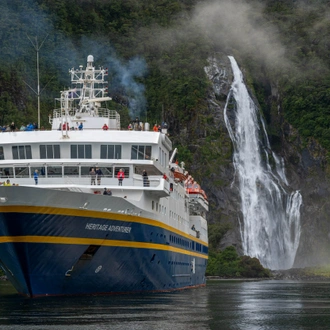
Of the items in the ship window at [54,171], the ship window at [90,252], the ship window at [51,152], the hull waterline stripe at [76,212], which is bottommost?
the ship window at [90,252]

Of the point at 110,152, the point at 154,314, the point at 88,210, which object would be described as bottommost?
the point at 154,314

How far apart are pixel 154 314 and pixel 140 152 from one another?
13921 mm

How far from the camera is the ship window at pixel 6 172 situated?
48.0m

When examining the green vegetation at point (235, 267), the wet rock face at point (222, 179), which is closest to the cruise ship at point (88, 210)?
the green vegetation at point (235, 267)

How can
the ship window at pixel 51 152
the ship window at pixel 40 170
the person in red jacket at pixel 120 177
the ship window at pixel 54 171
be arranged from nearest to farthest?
the person in red jacket at pixel 120 177
the ship window at pixel 54 171
the ship window at pixel 40 170
the ship window at pixel 51 152

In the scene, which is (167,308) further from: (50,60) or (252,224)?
(50,60)

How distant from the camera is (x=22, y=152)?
48250mm

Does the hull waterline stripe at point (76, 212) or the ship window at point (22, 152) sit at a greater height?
the ship window at point (22, 152)

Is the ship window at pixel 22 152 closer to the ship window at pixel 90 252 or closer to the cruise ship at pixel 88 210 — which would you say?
the cruise ship at pixel 88 210

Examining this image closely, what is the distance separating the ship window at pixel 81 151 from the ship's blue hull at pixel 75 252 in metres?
4.94

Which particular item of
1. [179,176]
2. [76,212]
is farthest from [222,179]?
[76,212]

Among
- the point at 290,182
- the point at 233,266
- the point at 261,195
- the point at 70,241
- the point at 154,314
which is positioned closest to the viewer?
the point at 154,314

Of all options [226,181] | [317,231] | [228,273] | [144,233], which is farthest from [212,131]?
[144,233]

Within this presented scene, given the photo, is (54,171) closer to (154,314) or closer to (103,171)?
(103,171)
